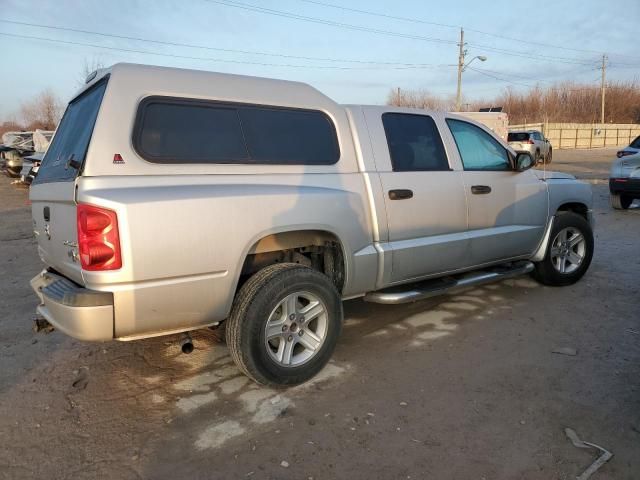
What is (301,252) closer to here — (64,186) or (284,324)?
(284,324)

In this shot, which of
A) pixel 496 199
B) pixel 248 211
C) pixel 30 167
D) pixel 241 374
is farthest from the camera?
pixel 30 167

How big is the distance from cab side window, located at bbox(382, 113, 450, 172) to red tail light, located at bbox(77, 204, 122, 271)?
7.24 ft

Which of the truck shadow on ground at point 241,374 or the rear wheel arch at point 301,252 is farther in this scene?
the rear wheel arch at point 301,252

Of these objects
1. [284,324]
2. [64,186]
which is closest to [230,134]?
[64,186]

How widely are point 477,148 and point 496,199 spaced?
1.71 ft

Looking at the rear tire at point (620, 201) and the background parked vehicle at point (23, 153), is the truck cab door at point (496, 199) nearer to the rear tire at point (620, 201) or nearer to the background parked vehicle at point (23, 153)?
the rear tire at point (620, 201)

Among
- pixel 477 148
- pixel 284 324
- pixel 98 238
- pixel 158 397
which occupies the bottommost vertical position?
pixel 158 397

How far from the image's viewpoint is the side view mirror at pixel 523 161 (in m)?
4.79

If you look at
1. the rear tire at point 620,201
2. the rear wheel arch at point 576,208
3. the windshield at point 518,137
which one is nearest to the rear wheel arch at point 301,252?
the rear wheel arch at point 576,208

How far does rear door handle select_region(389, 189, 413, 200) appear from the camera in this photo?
12.6 ft

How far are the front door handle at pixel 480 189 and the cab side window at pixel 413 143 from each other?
34cm

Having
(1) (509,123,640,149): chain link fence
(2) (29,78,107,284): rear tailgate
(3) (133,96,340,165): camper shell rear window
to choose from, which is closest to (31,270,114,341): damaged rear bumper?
(2) (29,78,107,284): rear tailgate

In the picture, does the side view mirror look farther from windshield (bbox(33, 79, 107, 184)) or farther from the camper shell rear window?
windshield (bbox(33, 79, 107, 184))

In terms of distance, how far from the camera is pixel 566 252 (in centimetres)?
548
